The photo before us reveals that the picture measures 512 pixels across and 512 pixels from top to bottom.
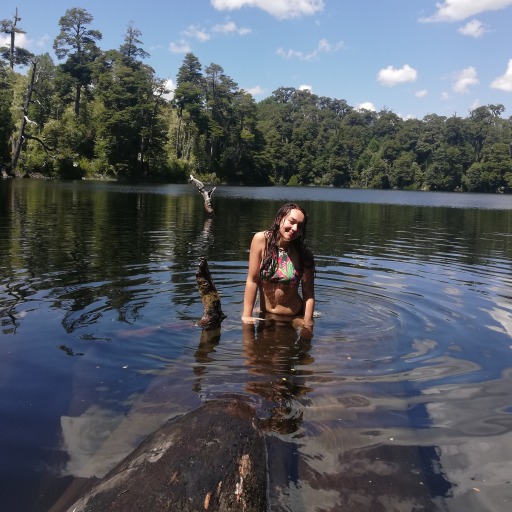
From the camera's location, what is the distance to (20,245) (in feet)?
42.5

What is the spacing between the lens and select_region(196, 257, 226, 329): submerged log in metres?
5.98

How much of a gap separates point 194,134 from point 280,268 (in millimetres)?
82850

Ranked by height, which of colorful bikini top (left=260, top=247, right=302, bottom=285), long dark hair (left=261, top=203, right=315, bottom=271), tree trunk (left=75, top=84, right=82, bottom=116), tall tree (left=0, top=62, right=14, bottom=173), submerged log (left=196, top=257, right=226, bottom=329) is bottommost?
submerged log (left=196, top=257, right=226, bottom=329)

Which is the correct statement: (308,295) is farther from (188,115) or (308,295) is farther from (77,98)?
(188,115)

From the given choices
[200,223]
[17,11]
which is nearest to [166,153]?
[17,11]

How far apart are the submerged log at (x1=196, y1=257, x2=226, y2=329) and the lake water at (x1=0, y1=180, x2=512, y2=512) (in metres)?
0.22

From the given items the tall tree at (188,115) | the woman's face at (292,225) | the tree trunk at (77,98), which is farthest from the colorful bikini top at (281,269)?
the tall tree at (188,115)

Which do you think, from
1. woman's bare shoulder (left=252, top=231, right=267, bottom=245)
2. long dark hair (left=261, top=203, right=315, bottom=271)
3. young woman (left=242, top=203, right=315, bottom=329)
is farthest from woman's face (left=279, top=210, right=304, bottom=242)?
woman's bare shoulder (left=252, top=231, right=267, bottom=245)

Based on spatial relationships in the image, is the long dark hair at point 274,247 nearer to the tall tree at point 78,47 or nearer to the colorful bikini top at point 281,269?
the colorful bikini top at point 281,269

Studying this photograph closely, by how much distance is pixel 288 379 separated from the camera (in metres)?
5.05

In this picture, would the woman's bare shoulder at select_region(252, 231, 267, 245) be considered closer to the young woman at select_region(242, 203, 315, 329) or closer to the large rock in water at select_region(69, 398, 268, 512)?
the young woman at select_region(242, 203, 315, 329)

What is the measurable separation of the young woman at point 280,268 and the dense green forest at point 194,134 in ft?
167

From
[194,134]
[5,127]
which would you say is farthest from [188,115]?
[5,127]

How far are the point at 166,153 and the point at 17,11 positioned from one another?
27.7m
